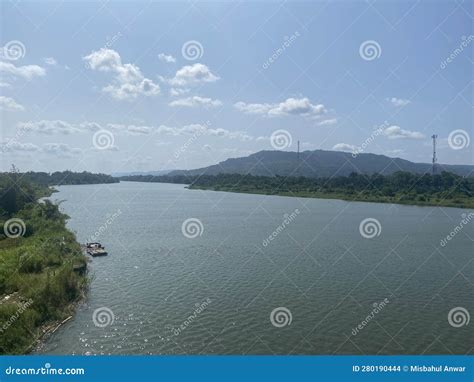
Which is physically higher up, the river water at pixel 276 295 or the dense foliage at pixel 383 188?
the dense foliage at pixel 383 188

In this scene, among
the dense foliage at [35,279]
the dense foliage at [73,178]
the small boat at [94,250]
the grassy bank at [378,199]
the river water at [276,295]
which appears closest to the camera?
the dense foliage at [35,279]

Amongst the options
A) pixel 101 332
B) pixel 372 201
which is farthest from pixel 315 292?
pixel 372 201

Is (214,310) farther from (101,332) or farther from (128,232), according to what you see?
(128,232)

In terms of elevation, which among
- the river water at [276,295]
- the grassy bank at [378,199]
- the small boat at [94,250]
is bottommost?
the small boat at [94,250]

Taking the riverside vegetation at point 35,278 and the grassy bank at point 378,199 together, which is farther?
the grassy bank at point 378,199

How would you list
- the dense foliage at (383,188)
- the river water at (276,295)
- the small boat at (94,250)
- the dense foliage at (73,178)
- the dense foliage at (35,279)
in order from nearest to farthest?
1. the dense foliage at (35,279)
2. the river water at (276,295)
3. the small boat at (94,250)
4. the dense foliage at (383,188)
5. the dense foliage at (73,178)

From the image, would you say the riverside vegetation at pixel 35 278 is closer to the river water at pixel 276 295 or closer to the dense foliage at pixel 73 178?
the river water at pixel 276 295

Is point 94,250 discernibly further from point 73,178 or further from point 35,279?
point 73,178

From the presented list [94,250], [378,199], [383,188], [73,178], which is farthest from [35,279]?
[73,178]

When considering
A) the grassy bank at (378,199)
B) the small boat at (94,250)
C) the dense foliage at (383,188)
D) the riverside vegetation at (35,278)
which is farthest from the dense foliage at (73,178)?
the small boat at (94,250)
